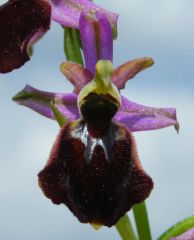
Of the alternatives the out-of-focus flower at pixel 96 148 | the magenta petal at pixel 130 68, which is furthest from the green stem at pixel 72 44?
the magenta petal at pixel 130 68

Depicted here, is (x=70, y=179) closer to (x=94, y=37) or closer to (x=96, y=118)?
(x=96, y=118)

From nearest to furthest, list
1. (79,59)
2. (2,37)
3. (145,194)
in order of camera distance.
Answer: (145,194) < (2,37) < (79,59)

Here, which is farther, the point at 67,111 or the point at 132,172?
the point at 67,111

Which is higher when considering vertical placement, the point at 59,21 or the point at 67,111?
the point at 59,21

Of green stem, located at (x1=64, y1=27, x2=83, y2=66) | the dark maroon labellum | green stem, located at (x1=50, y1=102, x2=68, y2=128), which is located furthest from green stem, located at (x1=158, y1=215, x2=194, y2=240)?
green stem, located at (x1=64, y1=27, x2=83, y2=66)

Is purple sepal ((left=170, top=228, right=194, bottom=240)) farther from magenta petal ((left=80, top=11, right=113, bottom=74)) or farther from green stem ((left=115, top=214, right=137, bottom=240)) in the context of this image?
magenta petal ((left=80, top=11, right=113, bottom=74))

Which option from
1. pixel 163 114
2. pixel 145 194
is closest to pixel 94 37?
pixel 163 114

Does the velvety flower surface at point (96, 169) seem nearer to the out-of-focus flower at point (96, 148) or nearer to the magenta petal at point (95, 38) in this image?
the out-of-focus flower at point (96, 148)
